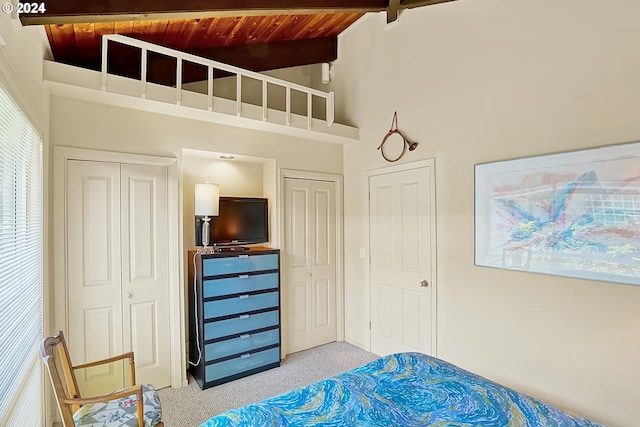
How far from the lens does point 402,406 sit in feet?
5.05

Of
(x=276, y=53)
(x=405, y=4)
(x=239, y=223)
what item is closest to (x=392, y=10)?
(x=405, y=4)

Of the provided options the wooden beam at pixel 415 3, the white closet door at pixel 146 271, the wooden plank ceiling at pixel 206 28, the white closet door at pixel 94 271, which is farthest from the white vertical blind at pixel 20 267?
the wooden beam at pixel 415 3

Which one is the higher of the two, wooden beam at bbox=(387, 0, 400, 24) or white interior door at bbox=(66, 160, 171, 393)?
wooden beam at bbox=(387, 0, 400, 24)

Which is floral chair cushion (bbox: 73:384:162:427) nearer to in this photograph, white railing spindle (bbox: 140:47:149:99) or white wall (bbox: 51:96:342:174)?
white wall (bbox: 51:96:342:174)

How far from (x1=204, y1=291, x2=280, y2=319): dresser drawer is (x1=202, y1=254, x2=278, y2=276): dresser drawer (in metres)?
0.26

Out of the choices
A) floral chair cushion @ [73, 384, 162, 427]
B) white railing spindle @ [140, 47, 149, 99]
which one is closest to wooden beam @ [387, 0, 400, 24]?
white railing spindle @ [140, 47, 149, 99]

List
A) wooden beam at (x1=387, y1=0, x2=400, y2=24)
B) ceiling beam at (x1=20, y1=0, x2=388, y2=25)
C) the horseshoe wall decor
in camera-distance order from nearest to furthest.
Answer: ceiling beam at (x1=20, y1=0, x2=388, y2=25) < wooden beam at (x1=387, y1=0, x2=400, y2=24) < the horseshoe wall decor

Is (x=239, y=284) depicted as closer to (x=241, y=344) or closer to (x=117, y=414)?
(x=241, y=344)

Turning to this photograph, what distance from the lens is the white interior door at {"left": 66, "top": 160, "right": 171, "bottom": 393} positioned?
8.28 feet

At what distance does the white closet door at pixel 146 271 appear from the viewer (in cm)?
271

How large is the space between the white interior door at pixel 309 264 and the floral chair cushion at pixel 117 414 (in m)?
1.86

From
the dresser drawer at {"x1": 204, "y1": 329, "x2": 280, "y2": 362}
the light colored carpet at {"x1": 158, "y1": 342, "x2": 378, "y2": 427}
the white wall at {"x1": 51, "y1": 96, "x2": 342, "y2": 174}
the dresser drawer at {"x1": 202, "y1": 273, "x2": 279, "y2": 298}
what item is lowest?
the light colored carpet at {"x1": 158, "y1": 342, "x2": 378, "y2": 427}

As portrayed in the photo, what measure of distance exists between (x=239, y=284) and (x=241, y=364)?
752 millimetres

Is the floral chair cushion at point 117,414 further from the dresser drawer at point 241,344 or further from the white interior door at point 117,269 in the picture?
the dresser drawer at point 241,344
